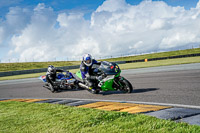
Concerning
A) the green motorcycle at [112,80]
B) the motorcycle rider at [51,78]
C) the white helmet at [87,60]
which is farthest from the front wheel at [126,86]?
the motorcycle rider at [51,78]

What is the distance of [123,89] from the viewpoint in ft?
25.7

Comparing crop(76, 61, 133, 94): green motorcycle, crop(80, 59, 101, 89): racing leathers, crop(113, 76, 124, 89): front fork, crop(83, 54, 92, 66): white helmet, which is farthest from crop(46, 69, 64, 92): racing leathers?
crop(113, 76, 124, 89): front fork

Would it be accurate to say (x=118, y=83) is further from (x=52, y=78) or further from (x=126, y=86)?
(x=52, y=78)

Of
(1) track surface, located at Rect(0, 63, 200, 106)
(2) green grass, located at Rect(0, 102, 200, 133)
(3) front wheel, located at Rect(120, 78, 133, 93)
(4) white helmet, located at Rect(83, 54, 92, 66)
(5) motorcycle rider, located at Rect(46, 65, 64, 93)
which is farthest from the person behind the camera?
(5) motorcycle rider, located at Rect(46, 65, 64, 93)

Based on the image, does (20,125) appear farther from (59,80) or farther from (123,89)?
(59,80)

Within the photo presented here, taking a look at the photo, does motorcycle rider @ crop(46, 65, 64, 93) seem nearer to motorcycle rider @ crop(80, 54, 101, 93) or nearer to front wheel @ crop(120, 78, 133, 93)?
motorcycle rider @ crop(80, 54, 101, 93)

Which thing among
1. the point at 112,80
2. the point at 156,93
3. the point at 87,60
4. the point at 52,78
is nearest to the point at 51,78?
the point at 52,78

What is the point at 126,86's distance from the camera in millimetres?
7715

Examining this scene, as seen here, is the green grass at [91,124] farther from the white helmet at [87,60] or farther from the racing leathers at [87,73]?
the white helmet at [87,60]

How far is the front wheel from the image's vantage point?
7.64 m

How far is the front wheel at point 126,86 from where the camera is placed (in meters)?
7.64

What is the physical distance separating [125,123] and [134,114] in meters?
0.59

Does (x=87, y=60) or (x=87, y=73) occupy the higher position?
(x=87, y=60)

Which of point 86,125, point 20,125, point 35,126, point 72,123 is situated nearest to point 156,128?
point 86,125
